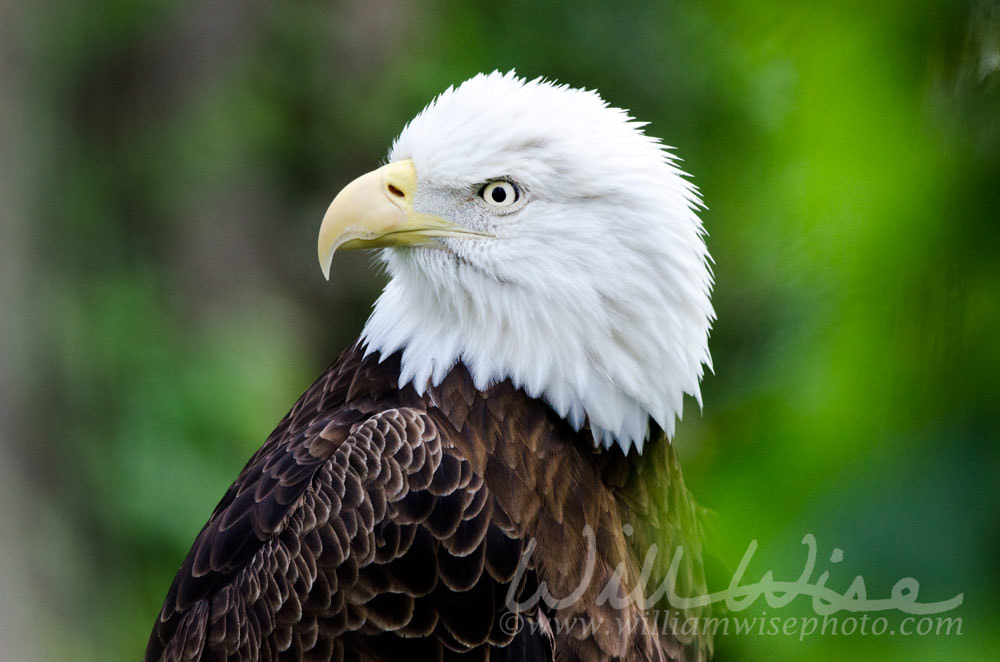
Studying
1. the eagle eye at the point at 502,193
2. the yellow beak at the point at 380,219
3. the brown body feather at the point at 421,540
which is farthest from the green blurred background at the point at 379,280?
the yellow beak at the point at 380,219

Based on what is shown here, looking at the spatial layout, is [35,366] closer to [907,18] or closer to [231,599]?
[231,599]

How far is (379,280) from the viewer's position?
22.0 ft

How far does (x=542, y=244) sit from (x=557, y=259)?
5 cm

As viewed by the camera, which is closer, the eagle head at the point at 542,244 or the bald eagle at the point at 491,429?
the bald eagle at the point at 491,429

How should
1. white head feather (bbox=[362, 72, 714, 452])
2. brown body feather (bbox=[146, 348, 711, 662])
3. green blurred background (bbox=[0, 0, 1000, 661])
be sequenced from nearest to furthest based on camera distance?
1. green blurred background (bbox=[0, 0, 1000, 661])
2. brown body feather (bbox=[146, 348, 711, 662])
3. white head feather (bbox=[362, 72, 714, 452])

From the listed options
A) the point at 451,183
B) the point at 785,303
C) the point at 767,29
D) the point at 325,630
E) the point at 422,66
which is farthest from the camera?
the point at 422,66

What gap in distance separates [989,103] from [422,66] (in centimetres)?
529

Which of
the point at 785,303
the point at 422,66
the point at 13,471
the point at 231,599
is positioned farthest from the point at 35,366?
the point at 785,303

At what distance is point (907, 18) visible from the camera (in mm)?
861

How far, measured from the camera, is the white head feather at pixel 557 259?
2.63m

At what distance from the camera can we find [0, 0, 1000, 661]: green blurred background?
86 centimetres

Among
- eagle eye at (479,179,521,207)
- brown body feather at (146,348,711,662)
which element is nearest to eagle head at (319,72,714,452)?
eagle eye at (479,179,521,207)

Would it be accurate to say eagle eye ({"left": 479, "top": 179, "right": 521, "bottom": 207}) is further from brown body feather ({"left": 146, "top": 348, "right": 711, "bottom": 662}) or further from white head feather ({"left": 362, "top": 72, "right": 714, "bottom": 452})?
brown body feather ({"left": 146, "top": 348, "right": 711, "bottom": 662})

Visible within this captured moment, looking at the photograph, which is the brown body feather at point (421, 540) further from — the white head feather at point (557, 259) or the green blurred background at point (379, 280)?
the green blurred background at point (379, 280)
